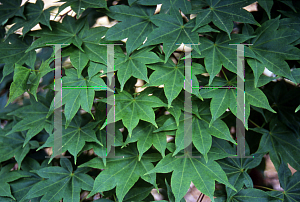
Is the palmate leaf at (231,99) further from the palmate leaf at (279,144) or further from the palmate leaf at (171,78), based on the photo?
the palmate leaf at (279,144)

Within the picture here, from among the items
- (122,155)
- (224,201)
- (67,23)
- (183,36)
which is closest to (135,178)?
(122,155)

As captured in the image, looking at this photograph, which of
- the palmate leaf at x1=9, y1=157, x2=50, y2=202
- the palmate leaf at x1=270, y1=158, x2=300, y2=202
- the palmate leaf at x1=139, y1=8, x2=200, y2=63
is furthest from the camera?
the palmate leaf at x1=9, y1=157, x2=50, y2=202

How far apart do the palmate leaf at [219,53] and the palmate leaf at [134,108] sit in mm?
211

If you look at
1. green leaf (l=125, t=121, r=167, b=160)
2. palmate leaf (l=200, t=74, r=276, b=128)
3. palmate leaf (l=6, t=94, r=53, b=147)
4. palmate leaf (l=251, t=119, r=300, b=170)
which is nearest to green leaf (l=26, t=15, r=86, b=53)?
palmate leaf (l=6, t=94, r=53, b=147)

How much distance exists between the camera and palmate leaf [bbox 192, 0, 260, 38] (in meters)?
0.84

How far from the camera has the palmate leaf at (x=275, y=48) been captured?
2.80ft

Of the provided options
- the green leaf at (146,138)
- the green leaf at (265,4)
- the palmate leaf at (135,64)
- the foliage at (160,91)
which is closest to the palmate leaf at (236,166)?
the foliage at (160,91)

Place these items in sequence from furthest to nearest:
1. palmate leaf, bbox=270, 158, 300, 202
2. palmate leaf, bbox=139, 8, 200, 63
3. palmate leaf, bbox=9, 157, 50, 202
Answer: palmate leaf, bbox=9, 157, 50, 202 < palmate leaf, bbox=270, 158, 300, 202 < palmate leaf, bbox=139, 8, 200, 63

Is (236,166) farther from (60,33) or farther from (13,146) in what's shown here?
(13,146)

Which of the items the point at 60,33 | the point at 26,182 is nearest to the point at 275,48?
the point at 60,33

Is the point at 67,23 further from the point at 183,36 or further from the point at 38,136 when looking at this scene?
the point at 38,136

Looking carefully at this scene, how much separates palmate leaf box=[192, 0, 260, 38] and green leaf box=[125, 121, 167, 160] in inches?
15.5

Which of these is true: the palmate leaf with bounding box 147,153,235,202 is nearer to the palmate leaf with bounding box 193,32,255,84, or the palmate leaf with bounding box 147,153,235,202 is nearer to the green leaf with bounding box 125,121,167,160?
the green leaf with bounding box 125,121,167,160

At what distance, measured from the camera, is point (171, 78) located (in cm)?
86
